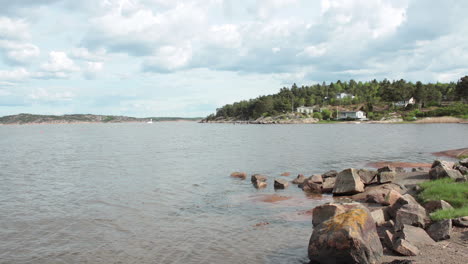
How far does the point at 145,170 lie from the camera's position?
127 feet

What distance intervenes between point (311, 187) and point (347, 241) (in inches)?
579

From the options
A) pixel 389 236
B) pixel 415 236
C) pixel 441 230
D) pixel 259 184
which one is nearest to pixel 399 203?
pixel 441 230

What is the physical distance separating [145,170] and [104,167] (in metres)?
6.42

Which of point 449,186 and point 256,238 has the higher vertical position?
point 449,186

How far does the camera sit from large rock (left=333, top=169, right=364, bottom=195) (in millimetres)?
23234

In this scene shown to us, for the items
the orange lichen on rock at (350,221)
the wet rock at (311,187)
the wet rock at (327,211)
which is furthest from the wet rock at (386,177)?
the orange lichen on rock at (350,221)

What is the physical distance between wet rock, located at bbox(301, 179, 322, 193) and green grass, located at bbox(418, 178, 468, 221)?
7141 mm

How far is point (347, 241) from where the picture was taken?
A: 37.8 feet

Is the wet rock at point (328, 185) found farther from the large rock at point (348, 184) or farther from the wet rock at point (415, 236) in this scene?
the wet rock at point (415, 236)

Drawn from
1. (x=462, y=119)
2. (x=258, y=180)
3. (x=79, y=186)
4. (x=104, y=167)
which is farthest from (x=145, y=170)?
(x=462, y=119)

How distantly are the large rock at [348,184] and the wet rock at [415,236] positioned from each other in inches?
394

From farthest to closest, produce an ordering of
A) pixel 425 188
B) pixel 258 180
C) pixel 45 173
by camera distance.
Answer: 1. pixel 45 173
2. pixel 258 180
3. pixel 425 188

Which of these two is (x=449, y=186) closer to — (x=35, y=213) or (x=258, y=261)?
(x=258, y=261)

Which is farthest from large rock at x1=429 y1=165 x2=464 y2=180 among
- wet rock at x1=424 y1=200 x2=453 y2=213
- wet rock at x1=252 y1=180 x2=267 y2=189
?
wet rock at x1=252 y1=180 x2=267 y2=189
